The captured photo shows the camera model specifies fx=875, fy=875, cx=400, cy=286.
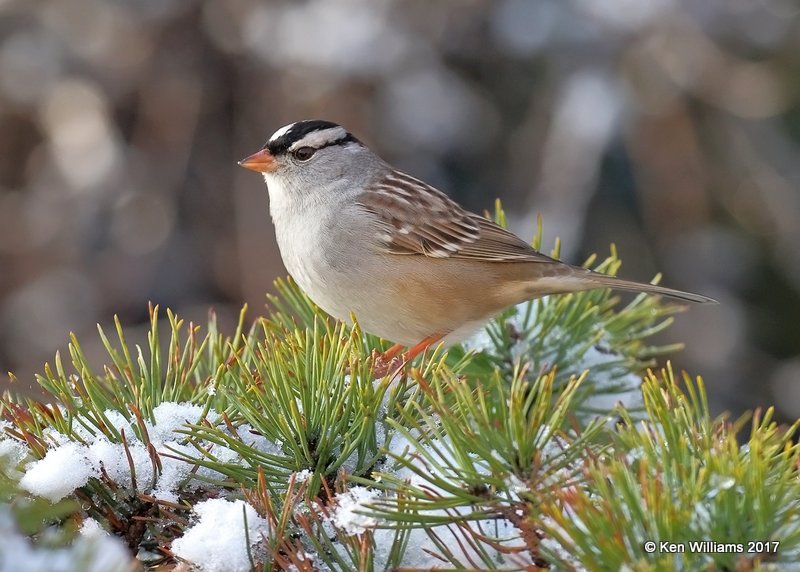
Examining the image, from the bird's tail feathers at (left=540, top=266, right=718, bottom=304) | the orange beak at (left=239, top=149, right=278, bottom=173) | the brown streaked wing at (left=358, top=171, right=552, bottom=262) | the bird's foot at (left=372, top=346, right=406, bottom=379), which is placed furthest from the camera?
the orange beak at (left=239, top=149, right=278, bottom=173)

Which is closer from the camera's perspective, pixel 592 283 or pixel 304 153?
pixel 592 283

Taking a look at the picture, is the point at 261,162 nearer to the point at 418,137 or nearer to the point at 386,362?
the point at 386,362

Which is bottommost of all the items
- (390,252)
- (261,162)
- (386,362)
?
(386,362)

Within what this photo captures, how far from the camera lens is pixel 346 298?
2324 mm

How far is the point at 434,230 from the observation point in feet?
8.89

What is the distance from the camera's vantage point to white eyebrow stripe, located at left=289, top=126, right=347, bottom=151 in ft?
9.34

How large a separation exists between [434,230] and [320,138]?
525 millimetres

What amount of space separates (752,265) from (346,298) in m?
2.52

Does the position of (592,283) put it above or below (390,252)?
below

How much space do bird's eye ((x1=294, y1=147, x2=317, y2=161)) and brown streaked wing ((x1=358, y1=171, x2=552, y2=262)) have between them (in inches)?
9.4

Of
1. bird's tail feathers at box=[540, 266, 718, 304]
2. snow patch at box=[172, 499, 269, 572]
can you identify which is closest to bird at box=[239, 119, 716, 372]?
bird's tail feathers at box=[540, 266, 718, 304]

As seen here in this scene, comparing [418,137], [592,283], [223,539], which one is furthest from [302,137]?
[223,539]

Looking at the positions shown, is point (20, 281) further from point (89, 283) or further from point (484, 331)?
point (484, 331)

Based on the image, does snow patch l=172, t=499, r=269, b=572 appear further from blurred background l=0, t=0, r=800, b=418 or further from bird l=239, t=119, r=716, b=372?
blurred background l=0, t=0, r=800, b=418
